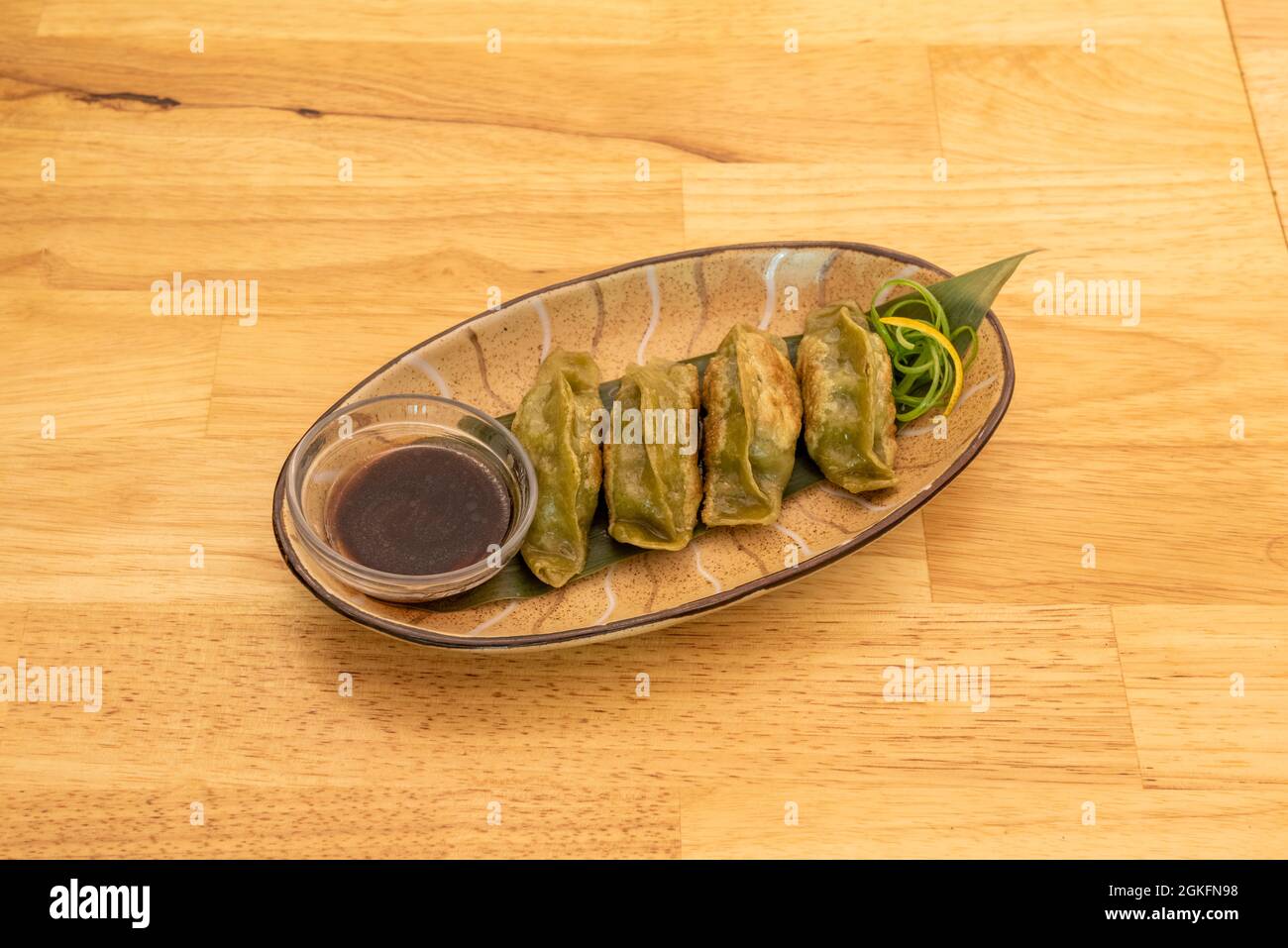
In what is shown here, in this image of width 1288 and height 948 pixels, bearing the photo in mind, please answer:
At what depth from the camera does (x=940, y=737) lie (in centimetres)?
284

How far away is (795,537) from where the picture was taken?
297 centimetres

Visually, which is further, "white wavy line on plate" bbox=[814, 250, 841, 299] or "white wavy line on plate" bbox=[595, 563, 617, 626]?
"white wavy line on plate" bbox=[814, 250, 841, 299]

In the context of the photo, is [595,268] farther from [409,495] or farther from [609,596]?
[609,596]

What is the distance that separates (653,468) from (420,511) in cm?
58

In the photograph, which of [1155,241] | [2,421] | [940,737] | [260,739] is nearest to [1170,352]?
[1155,241]

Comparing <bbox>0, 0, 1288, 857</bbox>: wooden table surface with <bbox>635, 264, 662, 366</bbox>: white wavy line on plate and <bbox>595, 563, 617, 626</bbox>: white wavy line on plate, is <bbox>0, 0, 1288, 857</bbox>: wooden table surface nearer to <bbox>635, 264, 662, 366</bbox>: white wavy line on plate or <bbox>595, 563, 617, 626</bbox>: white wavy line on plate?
<bbox>595, 563, 617, 626</bbox>: white wavy line on plate

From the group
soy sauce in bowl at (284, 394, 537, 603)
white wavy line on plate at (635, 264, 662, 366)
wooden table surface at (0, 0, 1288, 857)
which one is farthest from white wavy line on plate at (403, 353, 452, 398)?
white wavy line on plate at (635, 264, 662, 366)

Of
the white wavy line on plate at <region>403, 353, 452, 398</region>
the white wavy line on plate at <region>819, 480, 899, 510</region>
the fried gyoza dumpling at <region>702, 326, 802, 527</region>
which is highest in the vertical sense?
the white wavy line on plate at <region>403, 353, 452, 398</region>

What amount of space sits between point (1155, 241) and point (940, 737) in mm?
1875

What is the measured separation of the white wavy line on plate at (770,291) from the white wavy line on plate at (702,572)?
2.44 ft

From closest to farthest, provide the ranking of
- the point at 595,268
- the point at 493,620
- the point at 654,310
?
the point at 493,620 < the point at 654,310 < the point at 595,268

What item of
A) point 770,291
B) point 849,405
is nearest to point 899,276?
point 770,291

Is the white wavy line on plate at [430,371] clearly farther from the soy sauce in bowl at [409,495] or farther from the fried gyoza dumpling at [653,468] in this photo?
the fried gyoza dumpling at [653,468]

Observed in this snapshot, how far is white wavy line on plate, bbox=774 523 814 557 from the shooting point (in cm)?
294
